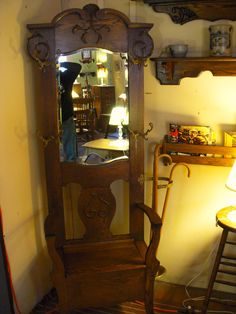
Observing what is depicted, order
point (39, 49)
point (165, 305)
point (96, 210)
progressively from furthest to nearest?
point (165, 305) → point (96, 210) → point (39, 49)

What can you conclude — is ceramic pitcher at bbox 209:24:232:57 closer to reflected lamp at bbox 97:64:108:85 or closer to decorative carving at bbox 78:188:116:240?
reflected lamp at bbox 97:64:108:85

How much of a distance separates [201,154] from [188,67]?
0.49 metres

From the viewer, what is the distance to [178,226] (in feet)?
7.21

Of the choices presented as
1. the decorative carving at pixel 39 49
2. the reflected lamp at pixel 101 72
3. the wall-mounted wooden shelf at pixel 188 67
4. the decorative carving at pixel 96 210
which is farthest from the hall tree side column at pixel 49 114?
the wall-mounted wooden shelf at pixel 188 67

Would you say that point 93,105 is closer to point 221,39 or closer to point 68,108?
point 68,108

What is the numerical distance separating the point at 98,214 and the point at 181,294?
0.77m

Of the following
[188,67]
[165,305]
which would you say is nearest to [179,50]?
[188,67]

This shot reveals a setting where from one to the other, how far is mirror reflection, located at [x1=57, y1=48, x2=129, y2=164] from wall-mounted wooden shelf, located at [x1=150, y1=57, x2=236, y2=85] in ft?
0.82

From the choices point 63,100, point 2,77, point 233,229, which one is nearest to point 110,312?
point 233,229

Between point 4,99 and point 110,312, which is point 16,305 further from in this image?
point 4,99

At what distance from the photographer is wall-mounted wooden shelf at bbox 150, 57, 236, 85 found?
5.98ft

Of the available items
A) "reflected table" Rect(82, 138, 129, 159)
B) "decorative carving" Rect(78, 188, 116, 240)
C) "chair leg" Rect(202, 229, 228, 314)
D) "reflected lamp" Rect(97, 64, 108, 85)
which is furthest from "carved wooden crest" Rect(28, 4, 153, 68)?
"chair leg" Rect(202, 229, 228, 314)

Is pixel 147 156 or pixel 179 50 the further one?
pixel 147 156

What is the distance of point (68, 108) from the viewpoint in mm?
1886
